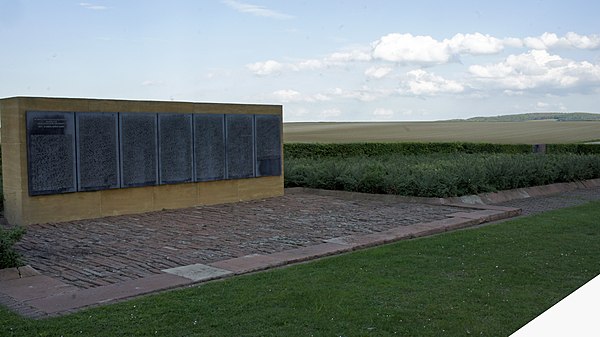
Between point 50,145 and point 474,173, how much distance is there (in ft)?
31.3

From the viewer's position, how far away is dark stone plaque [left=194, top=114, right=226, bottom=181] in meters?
13.4

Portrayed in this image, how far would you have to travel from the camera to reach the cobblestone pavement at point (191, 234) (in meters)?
7.61

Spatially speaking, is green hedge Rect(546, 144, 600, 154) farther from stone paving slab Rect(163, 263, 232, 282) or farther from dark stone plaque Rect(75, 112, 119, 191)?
stone paving slab Rect(163, 263, 232, 282)

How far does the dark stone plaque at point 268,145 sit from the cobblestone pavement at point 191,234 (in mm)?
1153

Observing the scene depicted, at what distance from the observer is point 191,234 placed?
32.2ft

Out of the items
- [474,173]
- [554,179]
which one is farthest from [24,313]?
[554,179]

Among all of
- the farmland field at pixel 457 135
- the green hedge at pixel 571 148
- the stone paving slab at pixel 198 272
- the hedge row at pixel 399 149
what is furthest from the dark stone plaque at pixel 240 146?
the green hedge at pixel 571 148

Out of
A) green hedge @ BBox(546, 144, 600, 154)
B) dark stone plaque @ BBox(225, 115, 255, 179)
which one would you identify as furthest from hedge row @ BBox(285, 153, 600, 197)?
green hedge @ BBox(546, 144, 600, 154)

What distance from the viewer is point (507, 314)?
5305 millimetres

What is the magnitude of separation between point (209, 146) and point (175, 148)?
0.90 metres

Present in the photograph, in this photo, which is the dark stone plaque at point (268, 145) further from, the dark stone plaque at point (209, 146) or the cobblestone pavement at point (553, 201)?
the cobblestone pavement at point (553, 201)

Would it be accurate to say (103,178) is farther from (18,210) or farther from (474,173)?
(474,173)

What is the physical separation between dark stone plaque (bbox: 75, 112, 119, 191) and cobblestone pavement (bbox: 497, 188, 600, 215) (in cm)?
820

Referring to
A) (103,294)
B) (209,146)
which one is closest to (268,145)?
(209,146)
